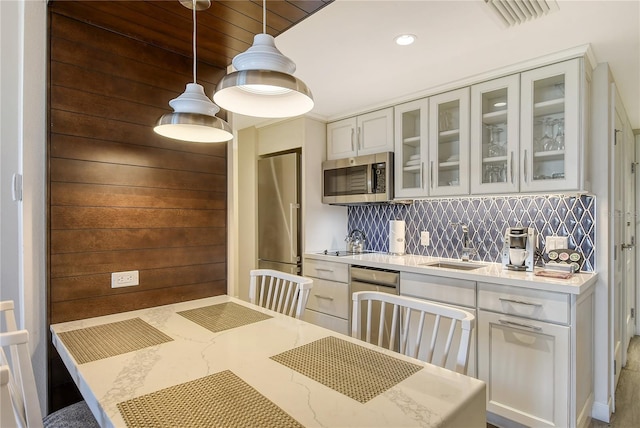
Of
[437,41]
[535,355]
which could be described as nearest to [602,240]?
[535,355]

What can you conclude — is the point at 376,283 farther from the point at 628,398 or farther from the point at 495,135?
the point at 628,398

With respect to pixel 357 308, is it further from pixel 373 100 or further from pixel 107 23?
pixel 373 100

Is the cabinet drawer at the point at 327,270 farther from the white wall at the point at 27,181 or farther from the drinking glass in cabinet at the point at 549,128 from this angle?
the white wall at the point at 27,181

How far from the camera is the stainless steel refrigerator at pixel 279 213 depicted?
3424mm

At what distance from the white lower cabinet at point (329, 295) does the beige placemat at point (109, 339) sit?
5.67 ft

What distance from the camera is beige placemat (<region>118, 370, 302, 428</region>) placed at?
0.79 meters

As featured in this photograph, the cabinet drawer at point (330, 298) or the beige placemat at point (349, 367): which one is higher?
the beige placemat at point (349, 367)

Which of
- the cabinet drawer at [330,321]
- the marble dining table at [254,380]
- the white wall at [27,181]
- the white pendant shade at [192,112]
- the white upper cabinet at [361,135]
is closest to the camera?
the marble dining table at [254,380]

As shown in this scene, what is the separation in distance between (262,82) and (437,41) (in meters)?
1.42

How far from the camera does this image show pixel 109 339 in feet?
4.37

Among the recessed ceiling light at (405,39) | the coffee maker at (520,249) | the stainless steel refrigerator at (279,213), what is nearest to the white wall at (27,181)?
the recessed ceiling light at (405,39)

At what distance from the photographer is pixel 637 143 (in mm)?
3758

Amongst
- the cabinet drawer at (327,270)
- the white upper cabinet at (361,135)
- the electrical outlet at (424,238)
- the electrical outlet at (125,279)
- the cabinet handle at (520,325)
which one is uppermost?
the white upper cabinet at (361,135)

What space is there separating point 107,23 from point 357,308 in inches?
69.9
